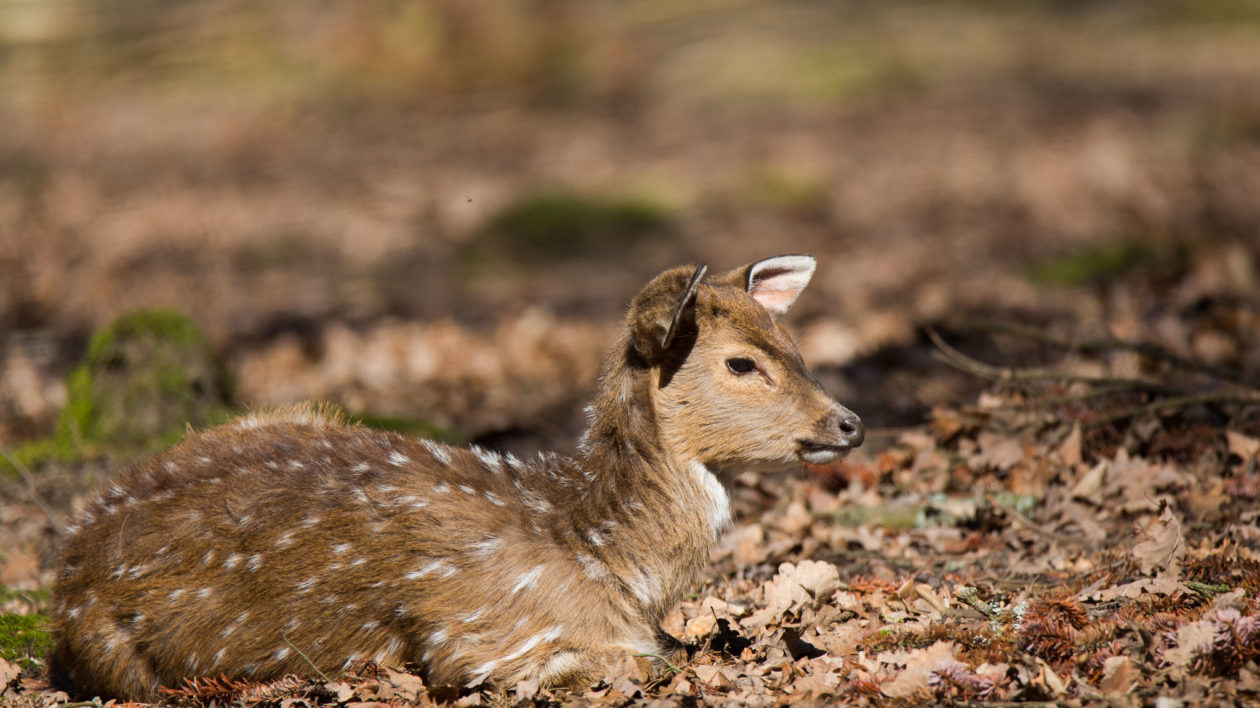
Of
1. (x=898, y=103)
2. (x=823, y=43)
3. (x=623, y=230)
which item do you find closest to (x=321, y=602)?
(x=623, y=230)

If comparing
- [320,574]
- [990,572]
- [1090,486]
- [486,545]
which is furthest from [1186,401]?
[320,574]

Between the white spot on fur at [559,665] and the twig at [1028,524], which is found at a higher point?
the white spot on fur at [559,665]

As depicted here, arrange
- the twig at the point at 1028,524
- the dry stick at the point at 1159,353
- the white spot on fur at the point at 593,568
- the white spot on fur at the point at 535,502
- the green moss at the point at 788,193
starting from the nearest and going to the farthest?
the white spot on fur at the point at 593,568 < the white spot on fur at the point at 535,502 < the twig at the point at 1028,524 < the dry stick at the point at 1159,353 < the green moss at the point at 788,193

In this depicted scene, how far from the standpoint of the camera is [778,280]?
20.2 feet

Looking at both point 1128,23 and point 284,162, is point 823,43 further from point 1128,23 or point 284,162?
point 284,162

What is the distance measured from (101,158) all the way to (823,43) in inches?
655

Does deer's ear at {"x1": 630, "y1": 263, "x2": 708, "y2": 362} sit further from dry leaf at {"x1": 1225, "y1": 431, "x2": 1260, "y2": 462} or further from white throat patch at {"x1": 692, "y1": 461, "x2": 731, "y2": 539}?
dry leaf at {"x1": 1225, "y1": 431, "x2": 1260, "y2": 462}

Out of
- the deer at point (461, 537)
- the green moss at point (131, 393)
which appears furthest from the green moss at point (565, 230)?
the deer at point (461, 537)

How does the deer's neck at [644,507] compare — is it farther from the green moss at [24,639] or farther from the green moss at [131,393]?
the green moss at [131,393]

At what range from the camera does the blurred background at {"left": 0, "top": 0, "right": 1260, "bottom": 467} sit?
11266mm

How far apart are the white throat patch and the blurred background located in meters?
2.85

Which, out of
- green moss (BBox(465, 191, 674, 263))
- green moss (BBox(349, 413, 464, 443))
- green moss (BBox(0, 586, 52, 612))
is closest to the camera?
green moss (BBox(0, 586, 52, 612))

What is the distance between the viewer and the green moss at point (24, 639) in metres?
6.37

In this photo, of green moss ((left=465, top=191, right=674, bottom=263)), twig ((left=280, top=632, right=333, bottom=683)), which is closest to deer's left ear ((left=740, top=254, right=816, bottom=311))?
twig ((left=280, top=632, right=333, bottom=683))
